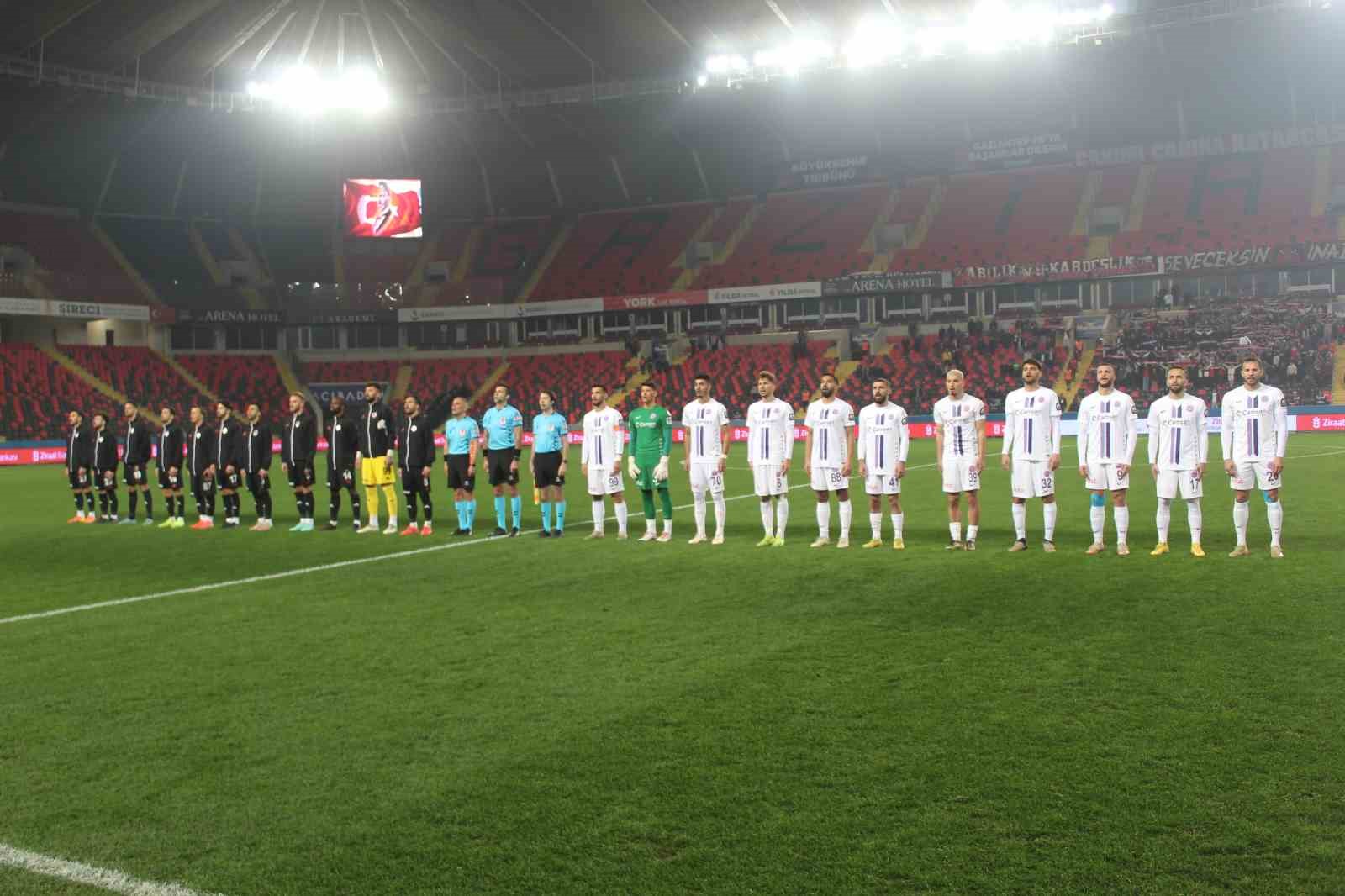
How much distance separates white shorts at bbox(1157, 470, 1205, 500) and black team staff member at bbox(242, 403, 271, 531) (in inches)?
496

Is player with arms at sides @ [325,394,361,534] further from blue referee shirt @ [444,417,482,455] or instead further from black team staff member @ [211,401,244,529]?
blue referee shirt @ [444,417,482,455]

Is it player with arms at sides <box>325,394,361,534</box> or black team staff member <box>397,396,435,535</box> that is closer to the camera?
black team staff member <box>397,396,435,535</box>

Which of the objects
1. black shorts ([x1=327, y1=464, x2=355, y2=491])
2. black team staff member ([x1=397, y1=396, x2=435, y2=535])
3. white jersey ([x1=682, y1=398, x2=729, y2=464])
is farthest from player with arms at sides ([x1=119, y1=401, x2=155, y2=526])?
white jersey ([x1=682, y1=398, x2=729, y2=464])

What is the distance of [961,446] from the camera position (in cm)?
1350

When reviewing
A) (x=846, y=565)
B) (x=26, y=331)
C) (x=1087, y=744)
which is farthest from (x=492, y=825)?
(x=26, y=331)

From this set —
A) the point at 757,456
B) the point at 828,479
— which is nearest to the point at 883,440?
the point at 828,479

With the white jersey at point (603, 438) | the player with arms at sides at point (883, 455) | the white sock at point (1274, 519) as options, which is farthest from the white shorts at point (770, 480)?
the white sock at point (1274, 519)

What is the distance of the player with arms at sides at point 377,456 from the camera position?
55.8ft

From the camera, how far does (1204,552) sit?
500 inches

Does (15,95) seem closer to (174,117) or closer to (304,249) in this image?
(174,117)

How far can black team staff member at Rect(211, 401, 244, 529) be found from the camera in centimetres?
1809

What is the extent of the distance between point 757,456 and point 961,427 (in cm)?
260

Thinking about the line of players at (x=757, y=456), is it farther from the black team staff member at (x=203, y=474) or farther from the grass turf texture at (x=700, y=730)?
the grass turf texture at (x=700, y=730)

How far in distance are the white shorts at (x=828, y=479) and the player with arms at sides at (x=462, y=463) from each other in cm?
492
